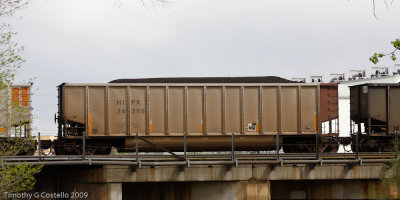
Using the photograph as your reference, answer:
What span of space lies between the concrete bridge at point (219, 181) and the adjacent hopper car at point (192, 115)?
129 inches

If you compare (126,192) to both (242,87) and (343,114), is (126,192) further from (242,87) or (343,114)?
(343,114)

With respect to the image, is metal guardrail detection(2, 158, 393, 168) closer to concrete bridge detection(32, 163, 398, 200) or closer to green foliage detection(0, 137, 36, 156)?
concrete bridge detection(32, 163, 398, 200)

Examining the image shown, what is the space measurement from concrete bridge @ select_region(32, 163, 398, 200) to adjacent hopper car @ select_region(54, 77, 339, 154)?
327 centimetres

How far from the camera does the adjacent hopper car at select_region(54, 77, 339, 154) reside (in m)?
22.1

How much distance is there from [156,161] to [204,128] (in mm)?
5450

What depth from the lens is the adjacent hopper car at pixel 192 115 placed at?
72.5 feet

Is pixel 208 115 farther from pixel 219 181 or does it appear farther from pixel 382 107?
pixel 382 107

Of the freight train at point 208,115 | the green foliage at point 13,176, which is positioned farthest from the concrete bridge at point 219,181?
the freight train at point 208,115

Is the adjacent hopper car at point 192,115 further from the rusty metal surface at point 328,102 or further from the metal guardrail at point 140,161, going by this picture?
the metal guardrail at point 140,161

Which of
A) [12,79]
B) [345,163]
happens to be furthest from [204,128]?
[12,79]

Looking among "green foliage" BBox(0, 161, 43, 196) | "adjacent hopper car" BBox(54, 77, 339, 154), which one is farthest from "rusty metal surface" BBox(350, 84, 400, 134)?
"green foliage" BBox(0, 161, 43, 196)

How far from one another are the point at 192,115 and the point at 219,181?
17.8 feet

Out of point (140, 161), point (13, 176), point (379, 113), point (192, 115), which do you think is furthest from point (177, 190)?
point (379, 113)

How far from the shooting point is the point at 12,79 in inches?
583
